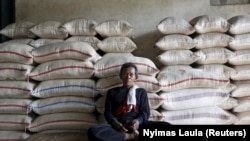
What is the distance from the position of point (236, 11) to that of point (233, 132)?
70.4 inches

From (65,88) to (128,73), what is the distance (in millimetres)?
561

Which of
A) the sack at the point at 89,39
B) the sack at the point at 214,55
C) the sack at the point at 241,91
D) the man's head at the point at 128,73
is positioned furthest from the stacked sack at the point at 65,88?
the sack at the point at 241,91

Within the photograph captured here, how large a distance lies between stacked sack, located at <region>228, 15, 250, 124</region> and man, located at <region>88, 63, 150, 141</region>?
876mm

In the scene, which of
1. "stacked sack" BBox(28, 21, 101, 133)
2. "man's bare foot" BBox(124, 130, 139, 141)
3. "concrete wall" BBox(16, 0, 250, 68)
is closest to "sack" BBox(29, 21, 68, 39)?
"stacked sack" BBox(28, 21, 101, 133)

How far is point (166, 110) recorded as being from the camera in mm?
2572

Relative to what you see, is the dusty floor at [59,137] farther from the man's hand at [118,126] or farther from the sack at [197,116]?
the sack at [197,116]

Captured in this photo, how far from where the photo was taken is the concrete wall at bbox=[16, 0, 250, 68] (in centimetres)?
306

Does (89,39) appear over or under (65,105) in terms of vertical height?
over

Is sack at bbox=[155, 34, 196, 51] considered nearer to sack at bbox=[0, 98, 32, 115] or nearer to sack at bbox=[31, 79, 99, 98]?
sack at bbox=[31, 79, 99, 98]

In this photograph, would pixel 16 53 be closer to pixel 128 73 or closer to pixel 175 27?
pixel 128 73

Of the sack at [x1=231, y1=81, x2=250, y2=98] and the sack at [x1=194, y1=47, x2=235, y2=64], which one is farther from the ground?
the sack at [x1=194, y1=47, x2=235, y2=64]

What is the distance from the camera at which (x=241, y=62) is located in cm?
270

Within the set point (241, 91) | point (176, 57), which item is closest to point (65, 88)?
point (176, 57)

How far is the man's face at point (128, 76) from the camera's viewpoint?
7.77 ft
